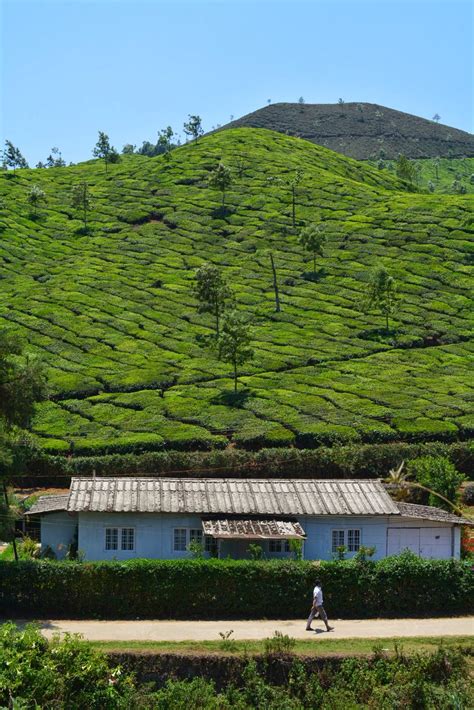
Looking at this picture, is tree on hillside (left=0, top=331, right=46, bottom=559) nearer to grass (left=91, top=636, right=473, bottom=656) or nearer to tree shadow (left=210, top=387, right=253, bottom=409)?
grass (left=91, top=636, right=473, bottom=656)

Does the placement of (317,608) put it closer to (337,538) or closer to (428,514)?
(337,538)

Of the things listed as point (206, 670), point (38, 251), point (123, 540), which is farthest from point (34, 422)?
point (38, 251)

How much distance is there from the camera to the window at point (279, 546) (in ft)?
117

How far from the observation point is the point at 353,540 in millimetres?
36969

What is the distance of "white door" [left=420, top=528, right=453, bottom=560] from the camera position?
37.4 meters

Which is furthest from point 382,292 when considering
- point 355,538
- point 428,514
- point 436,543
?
point 355,538

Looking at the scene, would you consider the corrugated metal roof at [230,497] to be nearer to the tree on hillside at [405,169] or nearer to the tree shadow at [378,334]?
the tree shadow at [378,334]

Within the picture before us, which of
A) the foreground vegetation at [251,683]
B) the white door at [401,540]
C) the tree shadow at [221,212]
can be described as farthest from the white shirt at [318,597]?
the tree shadow at [221,212]

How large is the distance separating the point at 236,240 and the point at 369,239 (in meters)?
15.4

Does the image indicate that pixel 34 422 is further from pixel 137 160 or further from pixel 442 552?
pixel 137 160

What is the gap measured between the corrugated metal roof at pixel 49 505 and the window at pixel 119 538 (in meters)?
2.09

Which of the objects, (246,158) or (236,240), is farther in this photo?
(246,158)

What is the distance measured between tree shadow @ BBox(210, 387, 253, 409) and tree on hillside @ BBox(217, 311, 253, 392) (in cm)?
69

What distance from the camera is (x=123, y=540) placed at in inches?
1432
